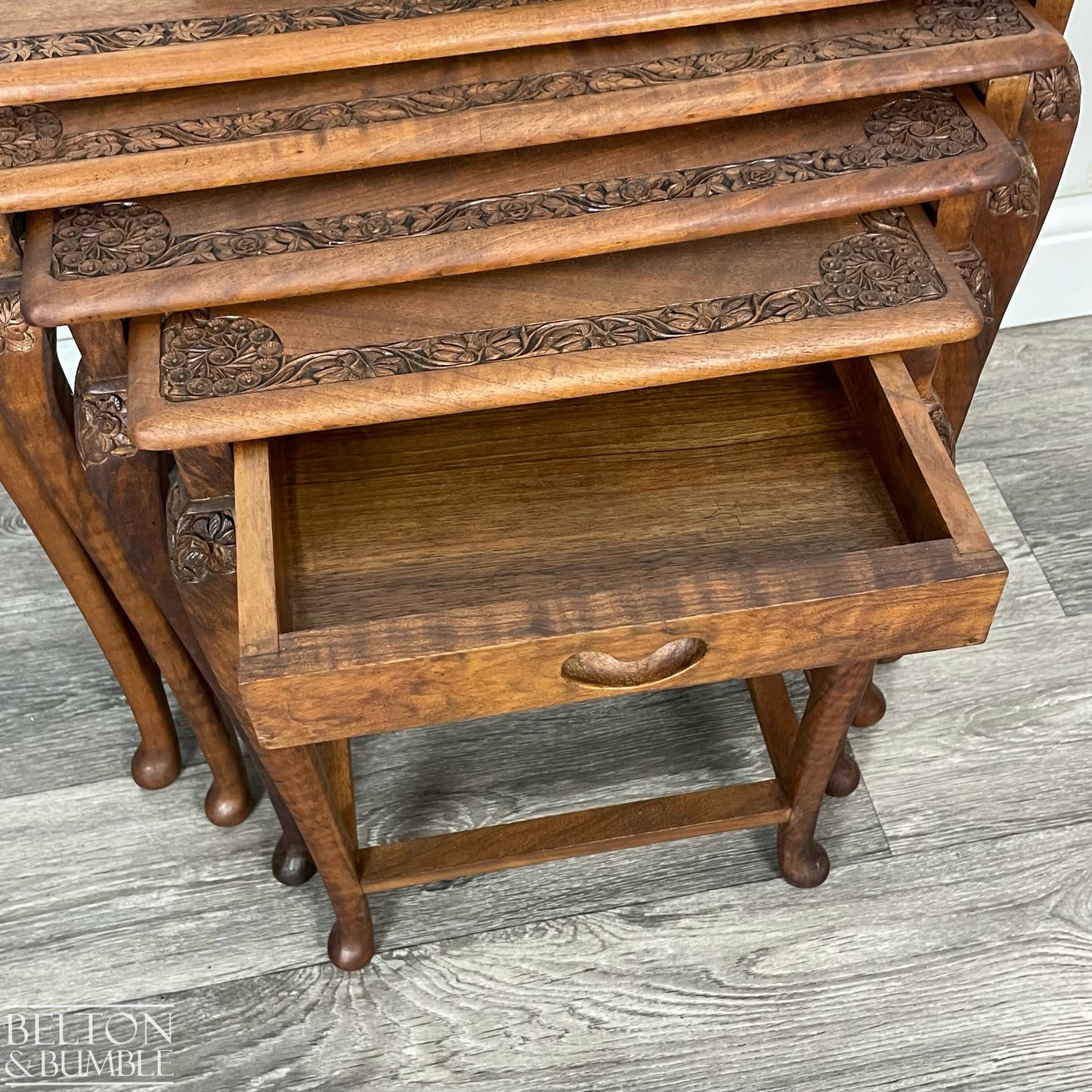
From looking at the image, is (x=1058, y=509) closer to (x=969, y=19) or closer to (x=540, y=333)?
(x=969, y=19)

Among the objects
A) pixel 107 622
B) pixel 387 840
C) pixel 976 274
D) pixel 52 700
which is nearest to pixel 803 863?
pixel 387 840

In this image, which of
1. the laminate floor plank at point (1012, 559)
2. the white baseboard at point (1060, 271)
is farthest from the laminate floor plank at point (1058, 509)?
the white baseboard at point (1060, 271)

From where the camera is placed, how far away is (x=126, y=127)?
2.50 ft

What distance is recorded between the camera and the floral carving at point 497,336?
76 centimetres

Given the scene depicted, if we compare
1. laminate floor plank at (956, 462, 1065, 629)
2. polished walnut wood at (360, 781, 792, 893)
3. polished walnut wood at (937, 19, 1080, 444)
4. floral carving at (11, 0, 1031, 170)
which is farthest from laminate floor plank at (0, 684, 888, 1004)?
floral carving at (11, 0, 1031, 170)

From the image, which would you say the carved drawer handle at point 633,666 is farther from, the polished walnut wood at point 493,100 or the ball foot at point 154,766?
the ball foot at point 154,766

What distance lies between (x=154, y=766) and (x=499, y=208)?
700 mm

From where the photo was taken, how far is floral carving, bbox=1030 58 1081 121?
85cm

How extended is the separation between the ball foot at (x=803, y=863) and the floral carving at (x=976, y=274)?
478mm

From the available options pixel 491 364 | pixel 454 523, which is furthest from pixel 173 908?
pixel 491 364

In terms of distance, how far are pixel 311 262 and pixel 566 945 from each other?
0.65 m

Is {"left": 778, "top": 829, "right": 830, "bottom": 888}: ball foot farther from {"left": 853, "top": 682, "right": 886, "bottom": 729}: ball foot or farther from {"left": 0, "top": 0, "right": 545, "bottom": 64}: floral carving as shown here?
{"left": 0, "top": 0, "right": 545, "bottom": 64}: floral carving

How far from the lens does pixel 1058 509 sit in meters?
1.41

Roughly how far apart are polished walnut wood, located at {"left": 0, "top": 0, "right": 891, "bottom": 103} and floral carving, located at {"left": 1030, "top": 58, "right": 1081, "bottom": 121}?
18 cm
